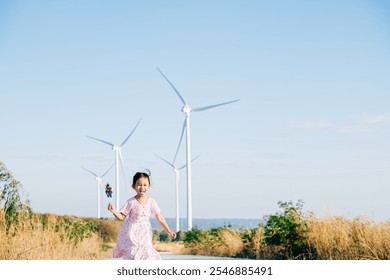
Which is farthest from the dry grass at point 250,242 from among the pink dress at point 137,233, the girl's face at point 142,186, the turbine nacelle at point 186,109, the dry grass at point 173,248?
the turbine nacelle at point 186,109

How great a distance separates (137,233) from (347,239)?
5.93m

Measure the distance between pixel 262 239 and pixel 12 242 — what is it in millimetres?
7462

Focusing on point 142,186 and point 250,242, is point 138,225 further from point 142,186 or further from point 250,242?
point 250,242

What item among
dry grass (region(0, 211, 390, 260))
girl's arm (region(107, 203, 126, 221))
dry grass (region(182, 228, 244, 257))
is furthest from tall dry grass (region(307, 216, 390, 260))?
girl's arm (region(107, 203, 126, 221))

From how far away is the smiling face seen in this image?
27.8ft

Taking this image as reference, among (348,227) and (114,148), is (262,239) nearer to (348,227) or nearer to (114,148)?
(348,227)

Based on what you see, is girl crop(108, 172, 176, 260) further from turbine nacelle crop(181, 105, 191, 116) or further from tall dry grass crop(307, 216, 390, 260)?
turbine nacelle crop(181, 105, 191, 116)

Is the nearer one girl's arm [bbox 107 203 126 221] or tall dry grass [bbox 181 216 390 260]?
girl's arm [bbox 107 203 126 221]

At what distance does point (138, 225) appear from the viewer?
8.52m

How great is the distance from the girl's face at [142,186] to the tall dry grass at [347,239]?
208 inches

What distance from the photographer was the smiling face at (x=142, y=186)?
8.47 metres

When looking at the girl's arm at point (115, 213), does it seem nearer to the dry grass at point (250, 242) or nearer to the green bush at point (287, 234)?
the dry grass at point (250, 242)
